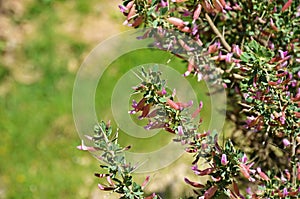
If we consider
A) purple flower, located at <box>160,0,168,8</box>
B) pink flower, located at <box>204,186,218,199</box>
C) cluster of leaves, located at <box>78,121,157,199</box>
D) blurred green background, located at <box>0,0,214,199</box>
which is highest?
blurred green background, located at <box>0,0,214,199</box>

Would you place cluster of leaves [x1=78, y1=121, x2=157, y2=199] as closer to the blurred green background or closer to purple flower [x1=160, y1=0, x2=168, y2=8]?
purple flower [x1=160, y1=0, x2=168, y2=8]

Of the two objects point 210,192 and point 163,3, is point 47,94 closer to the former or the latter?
point 163,3

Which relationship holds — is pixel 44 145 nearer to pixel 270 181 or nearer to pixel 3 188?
pixel 3 188

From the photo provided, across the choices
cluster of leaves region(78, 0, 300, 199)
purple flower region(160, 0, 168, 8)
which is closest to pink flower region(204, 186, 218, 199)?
cluster of leaves region(78, 0, 300, 199)

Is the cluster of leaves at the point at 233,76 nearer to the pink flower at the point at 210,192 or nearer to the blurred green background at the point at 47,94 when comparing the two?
the pink flower at the point at 210,192

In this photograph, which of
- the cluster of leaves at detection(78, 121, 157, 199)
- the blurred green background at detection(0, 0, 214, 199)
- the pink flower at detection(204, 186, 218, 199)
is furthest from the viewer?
the blurred green background at detection(0, 0, 214, 199)

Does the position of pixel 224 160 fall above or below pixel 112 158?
below

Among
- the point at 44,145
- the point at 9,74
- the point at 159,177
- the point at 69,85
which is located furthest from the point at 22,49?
the point at 159,177

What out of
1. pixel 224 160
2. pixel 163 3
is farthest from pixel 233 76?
pixel 224 160

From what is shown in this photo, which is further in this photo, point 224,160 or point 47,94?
point 47,94

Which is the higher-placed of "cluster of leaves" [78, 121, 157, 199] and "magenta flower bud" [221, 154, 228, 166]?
"cluster of leaves" [78, 121, 157, 199]
